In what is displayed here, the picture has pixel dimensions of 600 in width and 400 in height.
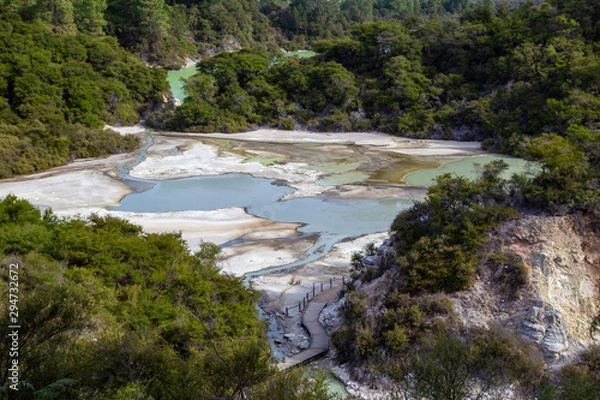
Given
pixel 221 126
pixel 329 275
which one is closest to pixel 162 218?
pixel 329 275

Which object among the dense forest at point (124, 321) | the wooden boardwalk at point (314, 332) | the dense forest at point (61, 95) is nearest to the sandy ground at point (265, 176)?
the wooden boardwalk at point (314, 332)

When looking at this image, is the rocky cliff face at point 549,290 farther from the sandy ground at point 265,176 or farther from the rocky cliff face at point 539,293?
the sandy ground at point 265,176

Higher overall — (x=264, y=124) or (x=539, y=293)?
(x=264, y=124)

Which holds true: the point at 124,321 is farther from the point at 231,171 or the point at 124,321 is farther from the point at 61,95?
the point at 61,95

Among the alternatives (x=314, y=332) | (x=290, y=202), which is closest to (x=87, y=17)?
(x=290, y=202)

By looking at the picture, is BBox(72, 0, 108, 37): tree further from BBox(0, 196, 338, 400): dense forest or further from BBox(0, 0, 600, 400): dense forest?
BBox(0, 196, 338, 400): dense forest

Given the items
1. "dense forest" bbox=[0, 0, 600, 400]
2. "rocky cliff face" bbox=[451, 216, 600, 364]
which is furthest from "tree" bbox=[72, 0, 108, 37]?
"rocky cliff face" bbox=[451, 216, 600, 364]
